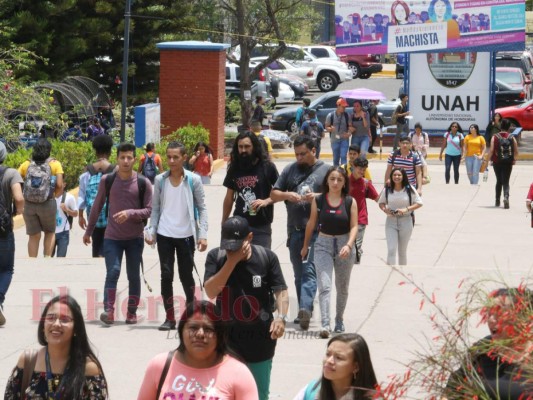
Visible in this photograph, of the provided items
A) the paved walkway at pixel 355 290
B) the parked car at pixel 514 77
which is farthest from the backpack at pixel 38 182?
the parked car at pixel 514 77

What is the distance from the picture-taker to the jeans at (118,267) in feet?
34.4

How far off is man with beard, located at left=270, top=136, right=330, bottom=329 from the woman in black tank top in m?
0.21

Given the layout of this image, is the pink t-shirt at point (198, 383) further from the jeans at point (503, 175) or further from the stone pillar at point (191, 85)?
the stone pillar at point (191, 85)

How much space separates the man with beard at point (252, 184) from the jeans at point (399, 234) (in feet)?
10.3

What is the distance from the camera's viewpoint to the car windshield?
128 feet

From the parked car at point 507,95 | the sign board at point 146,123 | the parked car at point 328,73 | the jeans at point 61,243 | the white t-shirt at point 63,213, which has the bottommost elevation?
the jeans at point 61,243

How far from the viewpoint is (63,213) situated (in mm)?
14242

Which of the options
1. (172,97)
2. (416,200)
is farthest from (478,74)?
(416,200)

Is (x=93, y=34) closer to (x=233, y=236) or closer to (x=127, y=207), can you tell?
(x=127, y=207)

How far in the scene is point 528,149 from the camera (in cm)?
3256

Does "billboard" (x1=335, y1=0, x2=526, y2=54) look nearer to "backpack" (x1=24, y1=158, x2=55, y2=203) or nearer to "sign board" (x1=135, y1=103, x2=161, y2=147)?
"sign board" (x1=135, y1=103, x2=161, y2=147)

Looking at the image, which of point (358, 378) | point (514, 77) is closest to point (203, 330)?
point (358, 378)

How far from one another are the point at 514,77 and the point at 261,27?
883cm

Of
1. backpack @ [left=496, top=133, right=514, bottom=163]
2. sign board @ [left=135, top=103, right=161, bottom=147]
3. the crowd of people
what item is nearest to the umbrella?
sign board @ [left=135, top=103, right=161, bottom=147]
